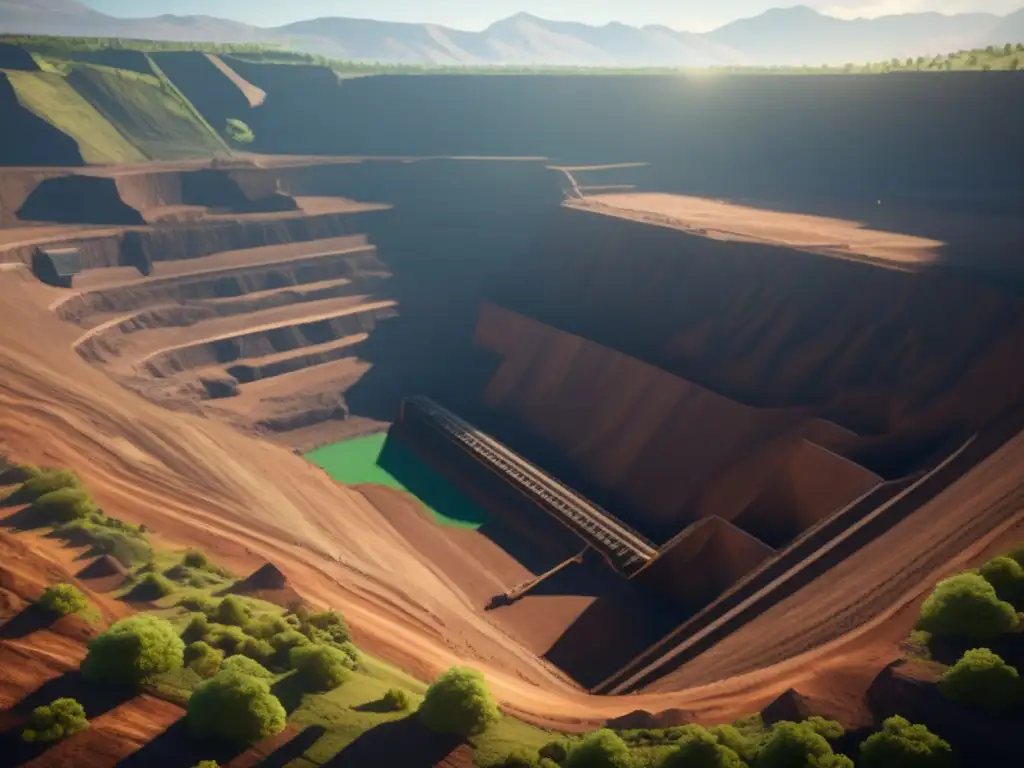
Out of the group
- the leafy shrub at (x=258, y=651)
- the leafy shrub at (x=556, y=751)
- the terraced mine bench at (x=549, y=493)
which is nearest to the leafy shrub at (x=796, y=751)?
the leafy shrub at (x=556, y=751)

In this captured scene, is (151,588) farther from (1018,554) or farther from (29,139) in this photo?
(29,139)

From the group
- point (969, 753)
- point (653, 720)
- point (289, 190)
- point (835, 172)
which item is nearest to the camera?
point (969, 753)

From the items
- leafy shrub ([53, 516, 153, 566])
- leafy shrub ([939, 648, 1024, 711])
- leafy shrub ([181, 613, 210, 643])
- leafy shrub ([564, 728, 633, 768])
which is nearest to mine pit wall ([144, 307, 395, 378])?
leafy shrub ([53, 516, 153, 566])

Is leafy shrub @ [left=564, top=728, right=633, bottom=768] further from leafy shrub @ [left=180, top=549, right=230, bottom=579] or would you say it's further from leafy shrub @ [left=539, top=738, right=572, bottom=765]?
leafy shrub @ [left=180, top=549, right=230, bottom=579]

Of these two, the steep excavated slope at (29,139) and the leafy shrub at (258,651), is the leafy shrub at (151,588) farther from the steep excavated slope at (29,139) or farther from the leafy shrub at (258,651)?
the steep excavated slope at (29,139)

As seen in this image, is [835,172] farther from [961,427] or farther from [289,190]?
[289,190]

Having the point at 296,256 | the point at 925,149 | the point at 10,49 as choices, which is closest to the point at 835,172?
the point at 925,149
